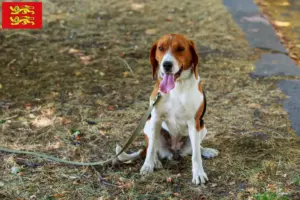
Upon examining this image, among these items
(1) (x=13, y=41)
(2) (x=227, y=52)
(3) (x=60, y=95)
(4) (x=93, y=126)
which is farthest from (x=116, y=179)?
(1) (x=13, y=41)

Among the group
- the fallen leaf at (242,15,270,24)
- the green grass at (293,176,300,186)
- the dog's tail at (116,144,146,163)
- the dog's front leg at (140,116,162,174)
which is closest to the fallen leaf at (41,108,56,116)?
the dog's tail at (116,144,146,163)

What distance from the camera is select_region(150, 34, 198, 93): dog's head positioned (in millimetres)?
4039

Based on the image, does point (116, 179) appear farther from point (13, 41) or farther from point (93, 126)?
point (13, 41)

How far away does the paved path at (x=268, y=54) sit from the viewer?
6.12m

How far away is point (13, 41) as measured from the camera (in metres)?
8.66

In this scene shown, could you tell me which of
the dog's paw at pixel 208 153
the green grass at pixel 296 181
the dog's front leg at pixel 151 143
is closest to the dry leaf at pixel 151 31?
the dog's paw at pixel 208 153

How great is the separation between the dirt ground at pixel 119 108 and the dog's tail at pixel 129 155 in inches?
2.8

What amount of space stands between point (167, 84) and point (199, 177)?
0.90m

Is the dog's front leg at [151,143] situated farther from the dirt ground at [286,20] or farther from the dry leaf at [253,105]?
the dirt ground at [286,20]

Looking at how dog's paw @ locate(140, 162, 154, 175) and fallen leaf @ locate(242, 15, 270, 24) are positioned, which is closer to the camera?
dog's paw @ locate(140, 162, 154, 175)

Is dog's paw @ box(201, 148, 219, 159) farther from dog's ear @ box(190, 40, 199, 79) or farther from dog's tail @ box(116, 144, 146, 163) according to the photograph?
dog's ear @ box(190, 40, 199, 79)

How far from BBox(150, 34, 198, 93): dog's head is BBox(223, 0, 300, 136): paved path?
1.87 m

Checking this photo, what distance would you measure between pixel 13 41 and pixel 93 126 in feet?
12.4

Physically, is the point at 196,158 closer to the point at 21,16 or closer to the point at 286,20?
the point at 286,20
